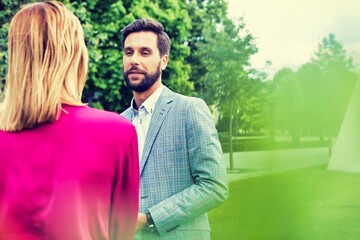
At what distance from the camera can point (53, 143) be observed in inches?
44.0

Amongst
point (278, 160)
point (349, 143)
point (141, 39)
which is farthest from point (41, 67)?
point (349, 143)

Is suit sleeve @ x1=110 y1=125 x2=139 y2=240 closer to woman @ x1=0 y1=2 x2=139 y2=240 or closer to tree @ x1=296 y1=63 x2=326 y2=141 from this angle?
woman @ x1=0 y1=2 x2=139 y2=240

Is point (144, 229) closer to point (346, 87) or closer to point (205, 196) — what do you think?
point (205, 196)

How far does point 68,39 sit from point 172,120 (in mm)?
758

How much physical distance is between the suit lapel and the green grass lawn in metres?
1.97

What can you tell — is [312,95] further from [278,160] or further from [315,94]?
[278,160]

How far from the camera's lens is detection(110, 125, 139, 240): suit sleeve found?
117 cm

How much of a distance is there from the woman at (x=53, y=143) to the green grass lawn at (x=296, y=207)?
107 inches

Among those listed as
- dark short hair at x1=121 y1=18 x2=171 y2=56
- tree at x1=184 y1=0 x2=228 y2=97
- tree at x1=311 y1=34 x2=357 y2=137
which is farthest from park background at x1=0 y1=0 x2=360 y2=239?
tree at x1=184 y1=0 x2=228 y2=97

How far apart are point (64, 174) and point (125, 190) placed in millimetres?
151

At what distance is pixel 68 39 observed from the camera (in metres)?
1.17

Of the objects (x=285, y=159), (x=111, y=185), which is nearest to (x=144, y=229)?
(x=111, y=185)

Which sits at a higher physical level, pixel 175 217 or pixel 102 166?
pixel 102 166

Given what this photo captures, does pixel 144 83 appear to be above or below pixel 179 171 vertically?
above
